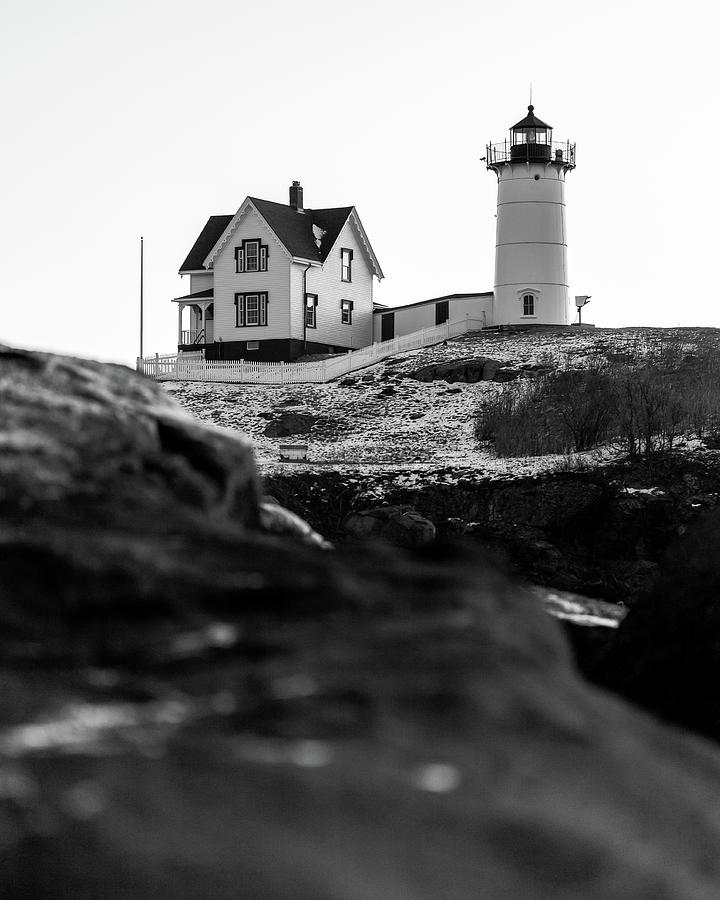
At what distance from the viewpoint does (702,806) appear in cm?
251

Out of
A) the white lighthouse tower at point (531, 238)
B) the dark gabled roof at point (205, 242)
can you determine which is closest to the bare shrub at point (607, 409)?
the white lighthouse tower at point (531, 238)

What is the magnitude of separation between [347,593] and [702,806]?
2.58 feet

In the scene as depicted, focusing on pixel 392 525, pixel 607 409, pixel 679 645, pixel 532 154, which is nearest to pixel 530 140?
pixel 532 154

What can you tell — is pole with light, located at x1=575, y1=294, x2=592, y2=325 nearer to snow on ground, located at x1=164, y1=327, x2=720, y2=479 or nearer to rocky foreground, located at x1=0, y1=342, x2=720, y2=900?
snow on ground, located at x1=164, y1=327, x2=720, y2=479

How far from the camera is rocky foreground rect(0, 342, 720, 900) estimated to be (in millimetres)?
2148

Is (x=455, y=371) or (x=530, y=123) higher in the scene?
(x=530, y=123)

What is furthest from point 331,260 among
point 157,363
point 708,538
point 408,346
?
point 708,538

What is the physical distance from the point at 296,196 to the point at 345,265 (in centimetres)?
394

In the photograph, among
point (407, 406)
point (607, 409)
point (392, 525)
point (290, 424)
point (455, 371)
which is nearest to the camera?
point (392, 525)

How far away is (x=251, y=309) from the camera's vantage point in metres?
53.9

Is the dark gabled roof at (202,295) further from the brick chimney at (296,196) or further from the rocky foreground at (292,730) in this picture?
the rocky foreground at (292,730)

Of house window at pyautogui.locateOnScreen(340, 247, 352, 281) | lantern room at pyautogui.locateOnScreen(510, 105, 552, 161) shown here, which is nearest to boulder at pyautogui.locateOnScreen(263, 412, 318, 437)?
house window at pyautogui.locateOnScreen(340, 247, 352, 281)

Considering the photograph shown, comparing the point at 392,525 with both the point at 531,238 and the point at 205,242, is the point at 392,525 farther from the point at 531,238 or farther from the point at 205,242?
the point at 205,242

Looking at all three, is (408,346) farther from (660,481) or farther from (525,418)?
(660,481)
